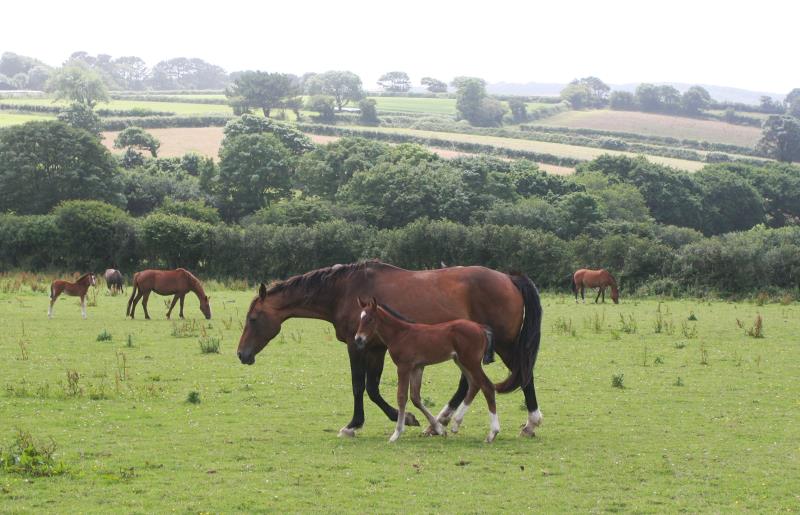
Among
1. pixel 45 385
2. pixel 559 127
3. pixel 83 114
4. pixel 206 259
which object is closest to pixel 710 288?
pixel 206 259

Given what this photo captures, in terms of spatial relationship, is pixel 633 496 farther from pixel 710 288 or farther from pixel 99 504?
pixel 710 288

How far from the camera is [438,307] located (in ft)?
43.4

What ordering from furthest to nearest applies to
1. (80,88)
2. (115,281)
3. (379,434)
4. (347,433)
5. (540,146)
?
(80,88)
(540,146)
(115,281)
(379,434)
(347,433)

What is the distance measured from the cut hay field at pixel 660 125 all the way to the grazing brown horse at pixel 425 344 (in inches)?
4811

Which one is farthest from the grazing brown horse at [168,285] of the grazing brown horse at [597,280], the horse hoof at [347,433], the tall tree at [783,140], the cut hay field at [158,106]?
the cut hay field at [158,106]

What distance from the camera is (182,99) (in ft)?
522

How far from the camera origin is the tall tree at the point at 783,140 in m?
117

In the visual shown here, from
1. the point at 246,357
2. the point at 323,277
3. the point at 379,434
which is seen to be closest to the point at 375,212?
the point at 246,357

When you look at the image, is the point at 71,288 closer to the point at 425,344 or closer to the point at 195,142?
the point at 425,344

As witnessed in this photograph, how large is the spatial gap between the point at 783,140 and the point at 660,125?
24930mm

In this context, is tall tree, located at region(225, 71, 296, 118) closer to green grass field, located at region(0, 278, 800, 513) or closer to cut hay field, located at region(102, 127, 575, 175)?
cut hay field, located at region(102, 127, 575, 175)

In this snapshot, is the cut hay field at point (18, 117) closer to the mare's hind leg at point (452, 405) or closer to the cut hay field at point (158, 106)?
the cut hay field at point (158, 106)

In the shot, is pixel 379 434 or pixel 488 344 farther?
pixel 379 434

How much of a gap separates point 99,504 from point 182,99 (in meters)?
156
